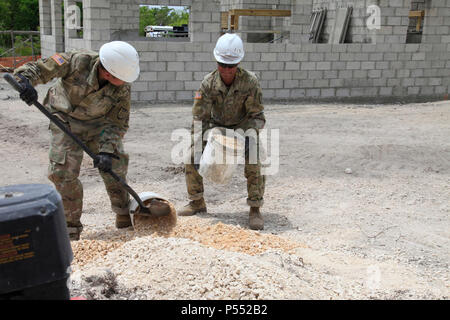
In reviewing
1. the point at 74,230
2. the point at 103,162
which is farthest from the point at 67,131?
the point at 74,230

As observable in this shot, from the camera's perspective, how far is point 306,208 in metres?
4.53

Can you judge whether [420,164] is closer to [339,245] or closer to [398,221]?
[398,221]

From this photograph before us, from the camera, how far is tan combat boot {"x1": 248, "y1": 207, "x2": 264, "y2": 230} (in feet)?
13.1

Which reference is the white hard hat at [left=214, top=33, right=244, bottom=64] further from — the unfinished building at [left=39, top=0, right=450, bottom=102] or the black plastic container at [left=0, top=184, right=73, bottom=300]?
the unfinished building at [left=39, top=0, right=450, bottom=102]

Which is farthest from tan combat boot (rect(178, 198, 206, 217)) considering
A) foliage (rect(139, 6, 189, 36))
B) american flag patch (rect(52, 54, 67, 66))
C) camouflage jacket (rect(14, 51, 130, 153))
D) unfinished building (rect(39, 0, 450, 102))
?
foliage (rect(139, 6, 189, 36))

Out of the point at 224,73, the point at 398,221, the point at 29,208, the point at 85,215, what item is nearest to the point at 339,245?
the point at 398,221

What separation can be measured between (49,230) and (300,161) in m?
4.60

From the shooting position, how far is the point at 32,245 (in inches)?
63.2

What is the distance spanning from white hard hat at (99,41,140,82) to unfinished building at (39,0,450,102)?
19.1ft

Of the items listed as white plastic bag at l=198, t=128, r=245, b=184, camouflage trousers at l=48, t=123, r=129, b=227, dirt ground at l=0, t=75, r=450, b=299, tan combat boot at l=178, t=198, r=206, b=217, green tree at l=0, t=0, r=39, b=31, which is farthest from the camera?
green tree at l=0, t=0, r=39, b=31

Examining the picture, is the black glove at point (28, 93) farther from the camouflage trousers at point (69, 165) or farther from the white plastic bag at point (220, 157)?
the white plastic bag at point (220, 157)

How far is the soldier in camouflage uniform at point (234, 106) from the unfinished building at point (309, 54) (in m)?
5.33

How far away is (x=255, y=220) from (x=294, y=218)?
439 millimetres

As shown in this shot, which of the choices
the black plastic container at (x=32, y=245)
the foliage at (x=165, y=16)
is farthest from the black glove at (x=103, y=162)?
the foliage at (x=165, y=16)
